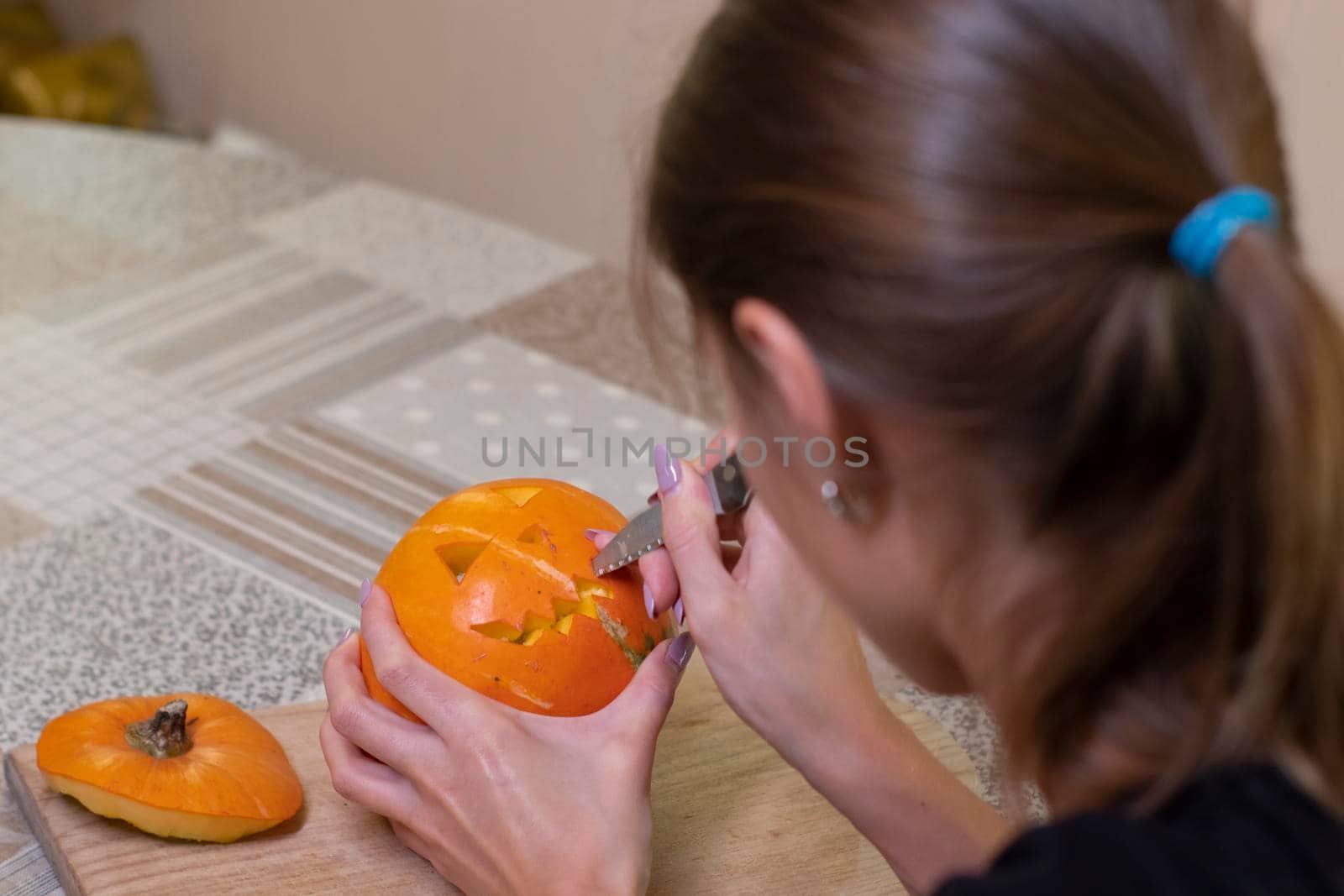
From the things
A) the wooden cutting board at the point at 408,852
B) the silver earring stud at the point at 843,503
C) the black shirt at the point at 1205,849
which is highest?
the silver earring stud at the point at 843,503

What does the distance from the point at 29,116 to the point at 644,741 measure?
2.37 metres

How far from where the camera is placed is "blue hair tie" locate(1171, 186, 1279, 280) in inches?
19.0

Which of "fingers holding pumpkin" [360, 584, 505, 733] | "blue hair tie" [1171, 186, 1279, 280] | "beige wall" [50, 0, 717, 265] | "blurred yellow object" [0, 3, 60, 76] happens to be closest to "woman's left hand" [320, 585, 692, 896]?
"fingers holding pumpkin" [360, 584, 505, 733]

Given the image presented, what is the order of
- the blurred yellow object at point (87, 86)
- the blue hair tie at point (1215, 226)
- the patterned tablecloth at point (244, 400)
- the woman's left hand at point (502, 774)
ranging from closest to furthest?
the blue hair tie at point (1215, 226) < the woman's left hand at point (502, 774) < the patterned tablecloth at point (244, 400) < the blurred yellow object at point (87, 86)

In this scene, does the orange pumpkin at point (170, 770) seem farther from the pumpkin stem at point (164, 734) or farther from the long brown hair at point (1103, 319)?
the long brown hair at point (1103, 319)

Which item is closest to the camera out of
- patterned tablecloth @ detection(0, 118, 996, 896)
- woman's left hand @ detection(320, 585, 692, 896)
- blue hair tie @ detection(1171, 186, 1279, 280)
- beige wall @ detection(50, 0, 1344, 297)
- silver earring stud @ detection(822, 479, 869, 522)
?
blue hair tie @ detection(1171, 186, 1279, 280)

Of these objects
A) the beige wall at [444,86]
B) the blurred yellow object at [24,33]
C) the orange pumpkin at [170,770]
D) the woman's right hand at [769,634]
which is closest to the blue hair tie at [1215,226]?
the woman's right hand at [769,634]

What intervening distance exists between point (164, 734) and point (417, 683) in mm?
171

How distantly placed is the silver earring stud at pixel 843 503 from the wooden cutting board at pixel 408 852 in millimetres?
341

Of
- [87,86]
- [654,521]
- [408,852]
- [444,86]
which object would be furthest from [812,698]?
[87,86]

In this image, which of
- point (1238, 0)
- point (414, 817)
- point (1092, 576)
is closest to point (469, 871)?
point (414, 817)

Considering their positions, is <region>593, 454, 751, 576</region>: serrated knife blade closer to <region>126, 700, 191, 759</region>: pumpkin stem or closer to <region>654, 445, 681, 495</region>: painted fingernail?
<region>654, 445, 681, 495</region>: painted fingernail

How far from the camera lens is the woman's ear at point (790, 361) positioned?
1.86 feet

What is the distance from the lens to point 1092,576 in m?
0.54
